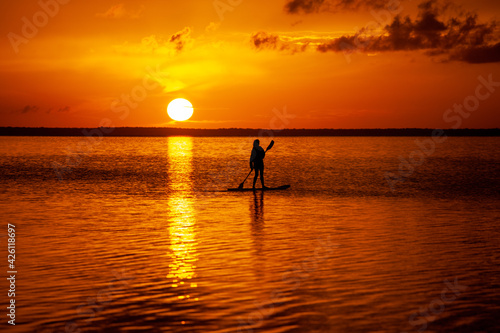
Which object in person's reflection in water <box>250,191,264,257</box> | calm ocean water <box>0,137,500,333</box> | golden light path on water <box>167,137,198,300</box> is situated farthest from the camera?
person's reflection in water <box>250,191,264,257</box>

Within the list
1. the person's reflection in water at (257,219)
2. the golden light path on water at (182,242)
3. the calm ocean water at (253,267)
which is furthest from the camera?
the person's reflection in water at (257,219)

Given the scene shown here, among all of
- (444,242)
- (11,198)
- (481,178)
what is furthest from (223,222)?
(481,178)

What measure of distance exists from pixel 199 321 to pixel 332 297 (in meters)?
2.42

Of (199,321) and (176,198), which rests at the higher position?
(176,198)

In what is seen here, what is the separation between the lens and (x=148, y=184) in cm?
3569

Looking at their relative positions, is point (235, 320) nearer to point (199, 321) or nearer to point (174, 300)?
point (199, 321)

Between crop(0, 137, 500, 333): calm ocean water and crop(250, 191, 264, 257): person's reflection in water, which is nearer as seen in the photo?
crop(0, 137, 500, 333): calm ocean water

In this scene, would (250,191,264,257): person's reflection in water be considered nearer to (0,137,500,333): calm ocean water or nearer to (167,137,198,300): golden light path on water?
(0,137,500,333): calm ocean water

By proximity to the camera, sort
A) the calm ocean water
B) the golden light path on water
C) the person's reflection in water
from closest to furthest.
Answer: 1. the calm ocean water
2. the golden light path on water
3. the person's reflection in water

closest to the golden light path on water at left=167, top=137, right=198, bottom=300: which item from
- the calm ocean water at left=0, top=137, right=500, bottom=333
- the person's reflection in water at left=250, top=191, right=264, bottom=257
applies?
the calm ocean water at left=0, top=137, right=500, bottom=333

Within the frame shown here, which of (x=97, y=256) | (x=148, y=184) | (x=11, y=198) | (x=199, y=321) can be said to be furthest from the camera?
(x=148, y=184)

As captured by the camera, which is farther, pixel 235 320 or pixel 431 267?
pixel 431 267

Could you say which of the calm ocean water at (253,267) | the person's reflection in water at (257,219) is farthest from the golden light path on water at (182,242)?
the person's reflection in water at (257,219)

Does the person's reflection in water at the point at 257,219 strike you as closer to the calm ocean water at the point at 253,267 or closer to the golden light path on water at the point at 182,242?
the calm ocean water at the point at 253,267
